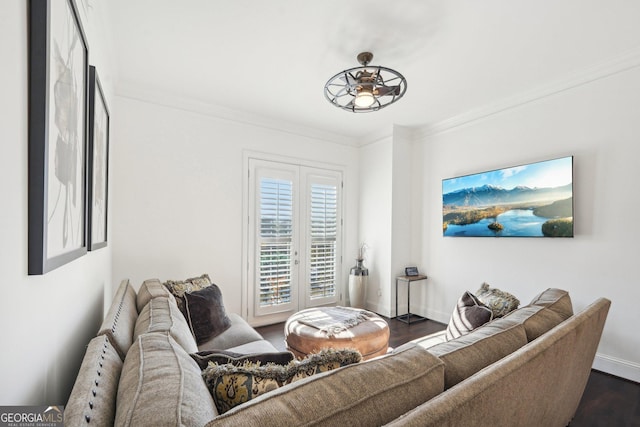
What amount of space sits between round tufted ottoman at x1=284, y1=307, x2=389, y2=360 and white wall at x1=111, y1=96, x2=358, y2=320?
1.45 meters

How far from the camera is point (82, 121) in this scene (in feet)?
4.74

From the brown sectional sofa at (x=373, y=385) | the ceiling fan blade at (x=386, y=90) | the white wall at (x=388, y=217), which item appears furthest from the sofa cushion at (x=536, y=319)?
the white wall at (x=388, y=217)

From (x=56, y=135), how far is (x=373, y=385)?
4.09 feet

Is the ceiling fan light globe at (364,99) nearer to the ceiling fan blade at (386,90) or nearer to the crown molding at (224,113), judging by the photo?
the ceiling fan blade at (386,90)

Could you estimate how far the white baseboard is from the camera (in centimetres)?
257

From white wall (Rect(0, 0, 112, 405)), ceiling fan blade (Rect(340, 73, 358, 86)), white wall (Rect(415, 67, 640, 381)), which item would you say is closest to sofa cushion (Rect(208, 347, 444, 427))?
white wall (Rect(0, 0, 112, 405))

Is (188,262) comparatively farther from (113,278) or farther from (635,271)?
(635,271)

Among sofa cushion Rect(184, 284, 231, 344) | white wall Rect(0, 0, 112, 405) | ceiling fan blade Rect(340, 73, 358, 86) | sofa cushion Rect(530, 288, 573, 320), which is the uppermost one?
ceiling fan blade Rect(340, 73, 358, 86)

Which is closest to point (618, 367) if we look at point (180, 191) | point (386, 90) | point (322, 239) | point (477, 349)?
point (477, 349)

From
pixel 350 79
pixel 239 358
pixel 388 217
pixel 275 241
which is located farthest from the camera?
pixel 388 217

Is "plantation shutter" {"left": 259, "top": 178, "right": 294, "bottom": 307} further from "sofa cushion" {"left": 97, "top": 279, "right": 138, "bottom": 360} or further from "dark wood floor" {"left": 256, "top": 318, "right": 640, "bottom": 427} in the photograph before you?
"dark wood floor" {"left": 256, "top": 318, "right": 640, "bottom": 427}

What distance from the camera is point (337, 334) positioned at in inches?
96.3

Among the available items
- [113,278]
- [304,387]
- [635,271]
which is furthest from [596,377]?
[113,278]

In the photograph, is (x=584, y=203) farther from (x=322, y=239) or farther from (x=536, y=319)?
(x=322, y=239)
